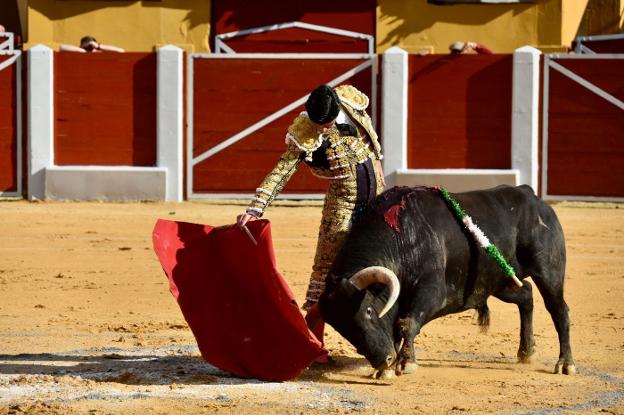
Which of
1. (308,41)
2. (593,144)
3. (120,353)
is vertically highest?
(308,41)

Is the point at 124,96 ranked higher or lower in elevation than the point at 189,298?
higher

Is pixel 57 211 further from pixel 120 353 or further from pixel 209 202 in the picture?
pixel 120 353

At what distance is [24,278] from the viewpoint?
7.54 meters

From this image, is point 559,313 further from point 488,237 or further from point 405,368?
point 405,368

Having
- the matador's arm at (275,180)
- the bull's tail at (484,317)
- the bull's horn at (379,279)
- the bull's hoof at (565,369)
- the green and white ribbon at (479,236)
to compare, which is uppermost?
the matador's arm at (275,180)

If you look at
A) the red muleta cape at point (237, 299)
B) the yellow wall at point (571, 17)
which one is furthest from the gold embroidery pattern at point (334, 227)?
the yellow wall at point (571, 17)

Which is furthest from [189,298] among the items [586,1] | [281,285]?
[586,1]

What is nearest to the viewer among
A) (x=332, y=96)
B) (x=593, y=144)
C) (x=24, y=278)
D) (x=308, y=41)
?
(x=332, y=96)

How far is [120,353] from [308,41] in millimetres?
9794

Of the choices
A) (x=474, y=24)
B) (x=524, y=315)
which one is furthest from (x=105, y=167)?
(x=524, y=315)

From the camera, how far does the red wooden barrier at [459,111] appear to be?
38.0 ft

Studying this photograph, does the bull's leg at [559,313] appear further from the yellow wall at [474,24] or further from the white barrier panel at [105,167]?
the yellow wall at [474,24]

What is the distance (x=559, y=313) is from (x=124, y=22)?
33.5ft

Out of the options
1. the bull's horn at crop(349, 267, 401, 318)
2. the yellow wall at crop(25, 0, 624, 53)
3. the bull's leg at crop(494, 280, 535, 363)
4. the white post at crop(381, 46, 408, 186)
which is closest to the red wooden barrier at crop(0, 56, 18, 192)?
the white post at crop(381, 46, 408, 186)
